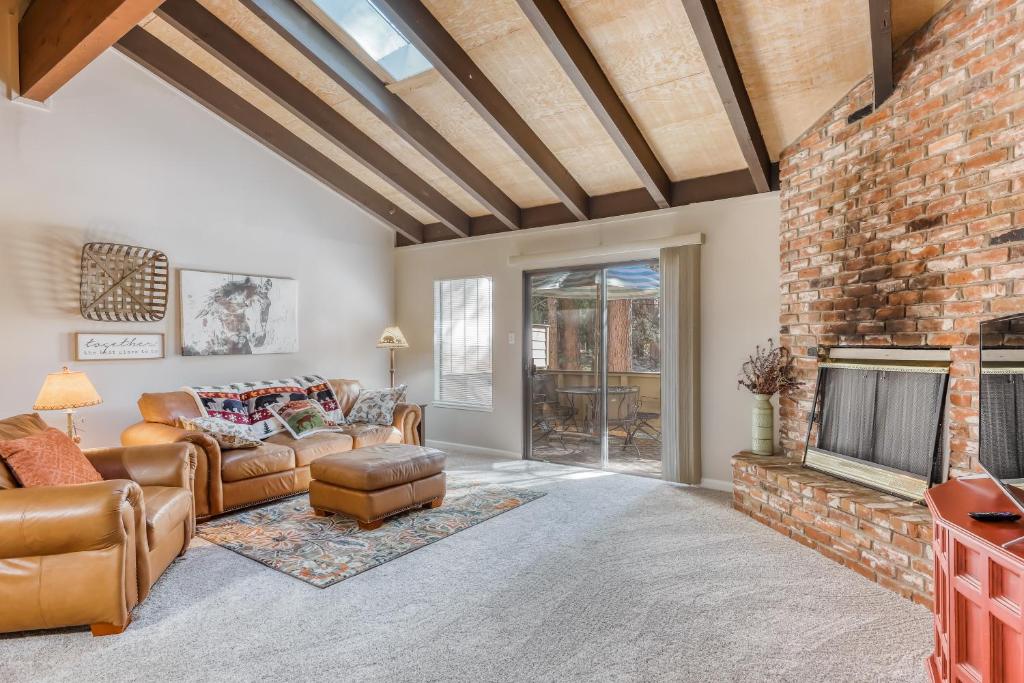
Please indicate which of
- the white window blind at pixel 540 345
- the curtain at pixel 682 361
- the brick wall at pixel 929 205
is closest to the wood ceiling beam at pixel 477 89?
the curtain at pixel 682 361

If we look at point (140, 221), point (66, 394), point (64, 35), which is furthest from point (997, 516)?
point (140, 221)

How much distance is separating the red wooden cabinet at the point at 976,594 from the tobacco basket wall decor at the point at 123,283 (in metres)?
5.31

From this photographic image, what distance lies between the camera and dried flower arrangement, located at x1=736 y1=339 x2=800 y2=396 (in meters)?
4.07

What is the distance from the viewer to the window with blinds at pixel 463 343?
20.6 ft

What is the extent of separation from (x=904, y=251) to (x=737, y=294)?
61.0 inches

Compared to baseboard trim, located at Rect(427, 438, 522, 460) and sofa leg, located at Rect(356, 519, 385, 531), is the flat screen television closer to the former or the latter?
sofa leg, located at Rect(356, 519, 385, 531)

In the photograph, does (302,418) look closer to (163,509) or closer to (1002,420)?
(163,509)

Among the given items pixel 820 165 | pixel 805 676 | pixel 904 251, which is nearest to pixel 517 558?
pixel 805 676

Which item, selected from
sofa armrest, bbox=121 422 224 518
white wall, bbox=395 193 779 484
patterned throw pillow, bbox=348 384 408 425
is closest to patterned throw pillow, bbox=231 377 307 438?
patterned throw pillow, bbox=348 384 408 425

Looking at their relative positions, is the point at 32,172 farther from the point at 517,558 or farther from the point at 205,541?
the point at 517,558

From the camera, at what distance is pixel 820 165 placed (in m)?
3.79

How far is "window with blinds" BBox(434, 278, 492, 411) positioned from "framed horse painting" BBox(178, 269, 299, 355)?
5.34ft

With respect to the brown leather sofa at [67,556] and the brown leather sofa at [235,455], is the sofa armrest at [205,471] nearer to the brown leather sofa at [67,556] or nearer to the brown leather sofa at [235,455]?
the brown leather sofa at [235,455]

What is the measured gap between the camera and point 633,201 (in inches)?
203
